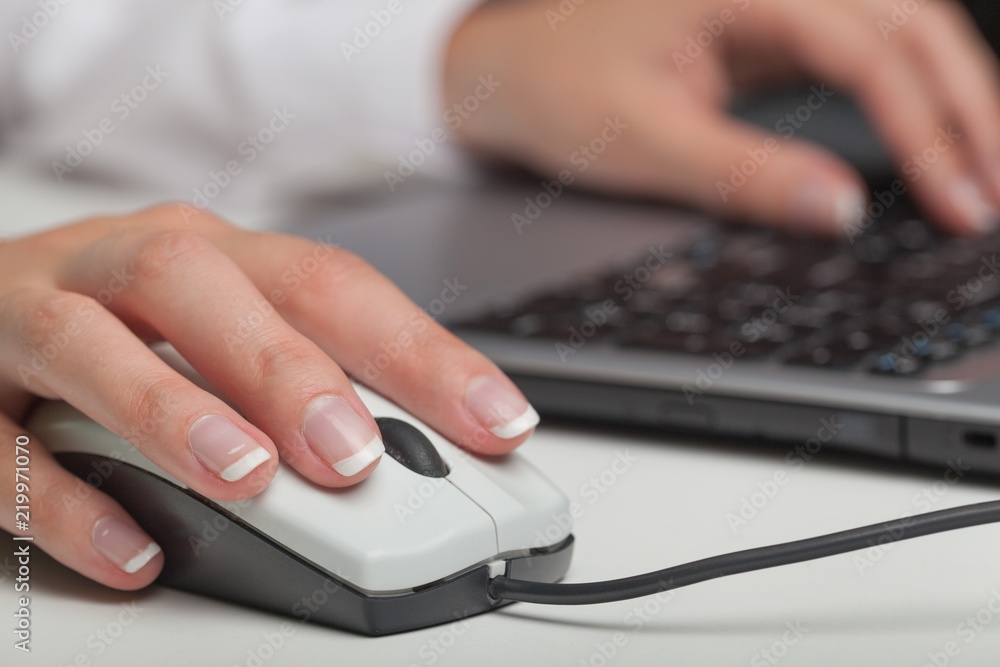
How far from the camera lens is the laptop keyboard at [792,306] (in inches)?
20.4

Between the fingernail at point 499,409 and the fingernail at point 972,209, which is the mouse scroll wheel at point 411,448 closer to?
the fingernail at point 499,409

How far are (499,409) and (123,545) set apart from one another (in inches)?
5.6

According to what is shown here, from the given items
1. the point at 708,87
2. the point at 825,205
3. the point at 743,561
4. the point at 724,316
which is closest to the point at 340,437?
the point at 743,561

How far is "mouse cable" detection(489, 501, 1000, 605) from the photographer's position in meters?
0.37

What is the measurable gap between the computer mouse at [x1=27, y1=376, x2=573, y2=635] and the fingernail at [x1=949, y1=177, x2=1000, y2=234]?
A: 0.54m

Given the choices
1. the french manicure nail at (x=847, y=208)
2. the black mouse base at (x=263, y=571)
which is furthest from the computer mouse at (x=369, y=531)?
the french manicure nail at (x=847, y=208)

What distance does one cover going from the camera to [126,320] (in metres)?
0.44

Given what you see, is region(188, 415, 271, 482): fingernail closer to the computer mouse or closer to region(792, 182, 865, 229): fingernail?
the computer mouse

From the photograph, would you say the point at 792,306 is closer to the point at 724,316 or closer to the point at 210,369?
the point at 724,316

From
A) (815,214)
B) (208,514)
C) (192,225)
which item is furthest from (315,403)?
(815,214)

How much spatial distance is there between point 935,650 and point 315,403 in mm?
212

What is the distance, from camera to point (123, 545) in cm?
40

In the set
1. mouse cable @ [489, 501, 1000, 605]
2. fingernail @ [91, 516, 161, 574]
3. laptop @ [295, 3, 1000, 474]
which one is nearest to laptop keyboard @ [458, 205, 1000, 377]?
laptop @ [295, 3, 1000, 474]

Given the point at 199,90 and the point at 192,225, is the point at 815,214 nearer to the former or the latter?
the point at 192,225
